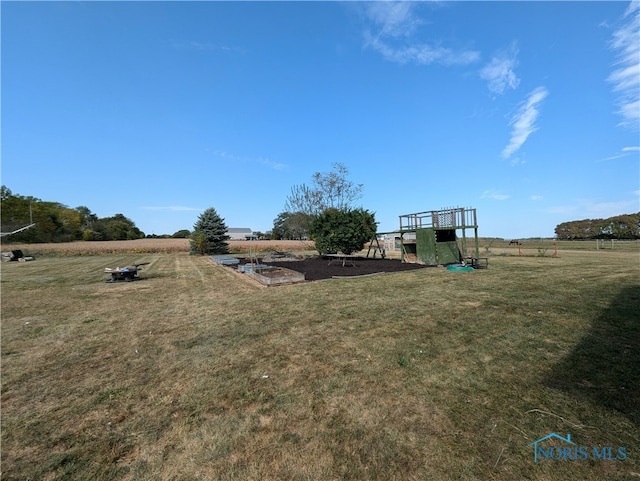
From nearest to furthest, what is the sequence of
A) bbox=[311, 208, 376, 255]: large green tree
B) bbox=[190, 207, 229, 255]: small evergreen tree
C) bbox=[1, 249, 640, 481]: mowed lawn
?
1. bbox=[1, 249, 640, 481]: mowed lawn
2. bbox=[311, 208, 376, 255]: large green tree
3. bbox=[190, 207, 229, 255]: small evergreen tree

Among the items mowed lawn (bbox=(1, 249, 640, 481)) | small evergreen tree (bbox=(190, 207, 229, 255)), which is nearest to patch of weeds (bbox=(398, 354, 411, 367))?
mowed lawn (bbox=(1, 249, 640, 481))

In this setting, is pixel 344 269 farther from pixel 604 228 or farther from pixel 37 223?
pixel 604 228

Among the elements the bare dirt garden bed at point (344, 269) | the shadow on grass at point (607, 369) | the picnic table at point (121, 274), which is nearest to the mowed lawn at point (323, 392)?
the shadow on grass at point (607, 369)

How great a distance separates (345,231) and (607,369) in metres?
17.3

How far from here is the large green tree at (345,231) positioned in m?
20.6

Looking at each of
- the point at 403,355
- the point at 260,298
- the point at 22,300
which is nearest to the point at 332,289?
the point at 260,298

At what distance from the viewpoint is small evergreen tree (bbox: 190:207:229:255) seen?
32.2 metres

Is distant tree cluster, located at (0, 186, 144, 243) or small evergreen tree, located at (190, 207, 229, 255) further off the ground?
distant tree cluster, located at (0, 186, 144, 243)

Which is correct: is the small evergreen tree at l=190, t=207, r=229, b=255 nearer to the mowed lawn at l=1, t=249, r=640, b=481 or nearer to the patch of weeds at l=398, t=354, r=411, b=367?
the mowed lawn at l=1, t=249, r=640, b=481

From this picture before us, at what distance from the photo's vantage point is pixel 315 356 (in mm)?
4219

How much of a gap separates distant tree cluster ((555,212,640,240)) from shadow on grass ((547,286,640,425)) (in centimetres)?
8787

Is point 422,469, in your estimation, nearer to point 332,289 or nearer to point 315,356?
point 315,356

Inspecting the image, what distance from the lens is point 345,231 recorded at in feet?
67.6

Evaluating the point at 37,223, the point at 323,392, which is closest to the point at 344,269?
the point at 323,392
